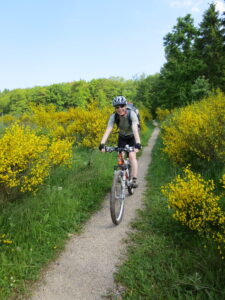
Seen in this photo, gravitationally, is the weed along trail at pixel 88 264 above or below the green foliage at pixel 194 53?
below

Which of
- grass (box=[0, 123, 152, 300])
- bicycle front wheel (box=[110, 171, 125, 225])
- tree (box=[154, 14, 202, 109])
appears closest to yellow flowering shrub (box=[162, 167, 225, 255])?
bicycle front wheel (box=[110, 171, 125, 225])

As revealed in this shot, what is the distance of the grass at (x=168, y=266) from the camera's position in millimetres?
2393

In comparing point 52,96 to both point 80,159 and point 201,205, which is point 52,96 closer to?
point 80,159

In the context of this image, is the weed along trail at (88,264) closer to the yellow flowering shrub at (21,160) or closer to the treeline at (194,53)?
the yellow flowering shrub at (21,160)

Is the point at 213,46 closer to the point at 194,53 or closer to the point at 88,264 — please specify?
the point at 194,53

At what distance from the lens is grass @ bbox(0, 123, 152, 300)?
9.21 feet

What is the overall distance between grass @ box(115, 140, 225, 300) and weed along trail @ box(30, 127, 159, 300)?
20 cm

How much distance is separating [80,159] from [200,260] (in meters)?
5.47

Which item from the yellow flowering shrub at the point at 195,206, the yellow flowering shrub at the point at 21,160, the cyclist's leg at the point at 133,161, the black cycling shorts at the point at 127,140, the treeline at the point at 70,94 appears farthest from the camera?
the treeline at the point at 70,94

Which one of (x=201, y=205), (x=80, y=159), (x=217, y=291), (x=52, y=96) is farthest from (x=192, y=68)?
(x=52, y=96)

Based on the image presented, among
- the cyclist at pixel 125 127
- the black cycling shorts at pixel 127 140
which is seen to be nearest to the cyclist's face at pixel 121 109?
the cyclist at pixel 125 127

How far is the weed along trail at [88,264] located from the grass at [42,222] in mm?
171

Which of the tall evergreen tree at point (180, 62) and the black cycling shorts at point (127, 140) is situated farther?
the tall evergreen tree at point (180, 62)

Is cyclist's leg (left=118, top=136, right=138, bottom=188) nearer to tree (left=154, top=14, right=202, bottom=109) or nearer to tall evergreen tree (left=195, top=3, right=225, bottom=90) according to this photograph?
tree (left=154, top=14, right=202, bottom=109)
